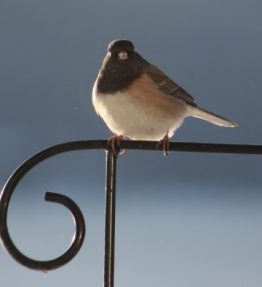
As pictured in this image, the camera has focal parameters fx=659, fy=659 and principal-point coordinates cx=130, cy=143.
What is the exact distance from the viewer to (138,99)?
195 cm

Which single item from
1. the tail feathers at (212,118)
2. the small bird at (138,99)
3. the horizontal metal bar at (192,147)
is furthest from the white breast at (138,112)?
the horizontal metal bar at (192,147)

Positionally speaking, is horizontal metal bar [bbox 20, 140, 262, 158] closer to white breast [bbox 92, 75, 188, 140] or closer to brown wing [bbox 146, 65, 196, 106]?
white breast [bbox 92, 75, 188, 140]

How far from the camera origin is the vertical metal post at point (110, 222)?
109cm

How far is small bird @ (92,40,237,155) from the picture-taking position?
1915 millimetres

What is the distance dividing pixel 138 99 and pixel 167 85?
25cm

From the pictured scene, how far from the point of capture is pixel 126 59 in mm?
2066

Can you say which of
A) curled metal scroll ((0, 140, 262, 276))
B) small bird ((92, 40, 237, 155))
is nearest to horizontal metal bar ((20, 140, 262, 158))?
curled metal scroll ((0, 140, 262, 276))

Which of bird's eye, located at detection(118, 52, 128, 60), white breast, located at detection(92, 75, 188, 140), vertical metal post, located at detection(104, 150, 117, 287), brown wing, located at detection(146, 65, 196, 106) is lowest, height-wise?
vertical metal post, located at detection(104, 150, 117, 287)

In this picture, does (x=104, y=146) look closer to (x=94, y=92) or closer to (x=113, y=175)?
(x=113, y=175)

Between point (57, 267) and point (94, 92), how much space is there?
1.03 m

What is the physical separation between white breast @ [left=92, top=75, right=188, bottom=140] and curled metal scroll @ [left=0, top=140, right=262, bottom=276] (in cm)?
68

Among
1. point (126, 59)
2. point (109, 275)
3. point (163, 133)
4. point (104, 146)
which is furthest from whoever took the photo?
point (126, 59)

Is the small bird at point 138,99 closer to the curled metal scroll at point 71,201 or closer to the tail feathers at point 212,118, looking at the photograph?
the tail feathers at point 212,118

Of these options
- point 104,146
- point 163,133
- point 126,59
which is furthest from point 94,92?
point 104,146
